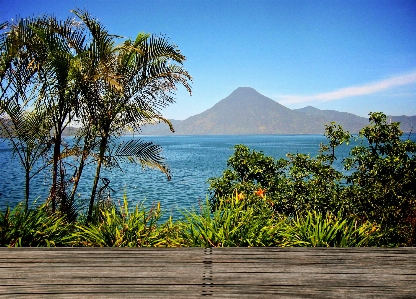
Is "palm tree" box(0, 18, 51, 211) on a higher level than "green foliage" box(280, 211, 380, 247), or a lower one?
higher

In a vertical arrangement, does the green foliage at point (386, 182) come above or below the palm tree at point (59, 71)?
below

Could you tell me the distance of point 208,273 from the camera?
6.61 ft

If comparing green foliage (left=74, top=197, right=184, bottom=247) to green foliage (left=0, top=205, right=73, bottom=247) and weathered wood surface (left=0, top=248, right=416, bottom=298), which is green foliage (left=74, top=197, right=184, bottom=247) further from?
weathered wood surface (left=0, top=248, right=416, bottom=298)

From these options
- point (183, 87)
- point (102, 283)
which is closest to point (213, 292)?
point (102, 283)

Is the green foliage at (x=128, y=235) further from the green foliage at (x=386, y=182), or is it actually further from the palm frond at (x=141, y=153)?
the green foliage at (x=386, y=182)

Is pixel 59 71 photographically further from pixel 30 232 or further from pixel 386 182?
pixel 386 182

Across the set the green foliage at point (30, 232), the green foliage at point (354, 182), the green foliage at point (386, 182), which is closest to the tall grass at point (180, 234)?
the green foliage at point (30, 232)

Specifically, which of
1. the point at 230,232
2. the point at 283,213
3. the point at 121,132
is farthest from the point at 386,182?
the point at 121,132

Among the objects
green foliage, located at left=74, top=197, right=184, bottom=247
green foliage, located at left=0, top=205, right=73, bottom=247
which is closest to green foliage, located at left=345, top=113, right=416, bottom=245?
green foliage, located at left=74, top=197, right=184, bottom=247

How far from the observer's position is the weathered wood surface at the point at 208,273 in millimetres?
1815

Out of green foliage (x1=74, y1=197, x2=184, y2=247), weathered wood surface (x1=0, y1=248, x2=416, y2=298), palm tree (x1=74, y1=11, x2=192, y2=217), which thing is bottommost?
green foliage (x1=74, y1=197, x2=184, y2=247)

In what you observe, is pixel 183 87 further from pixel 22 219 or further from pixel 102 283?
pixel 102 283

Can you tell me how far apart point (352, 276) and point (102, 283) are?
132cm

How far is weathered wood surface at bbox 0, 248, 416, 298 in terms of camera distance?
1815 millimetres
